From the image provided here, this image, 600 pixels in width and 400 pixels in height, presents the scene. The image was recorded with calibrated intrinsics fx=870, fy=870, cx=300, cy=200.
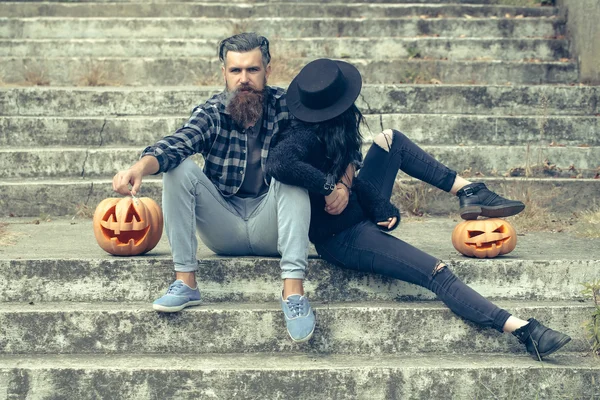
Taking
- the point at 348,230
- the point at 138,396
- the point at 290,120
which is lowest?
the point at 138,396

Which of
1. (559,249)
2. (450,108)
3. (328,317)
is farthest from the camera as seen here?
(450,108)

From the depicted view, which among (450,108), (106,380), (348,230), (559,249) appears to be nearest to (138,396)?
(106,380)

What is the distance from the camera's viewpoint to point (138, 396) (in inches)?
154

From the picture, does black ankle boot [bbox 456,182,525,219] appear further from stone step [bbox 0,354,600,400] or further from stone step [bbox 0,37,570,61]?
stone step [bbox 0,37,570,61]

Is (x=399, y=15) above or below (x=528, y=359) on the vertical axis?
above

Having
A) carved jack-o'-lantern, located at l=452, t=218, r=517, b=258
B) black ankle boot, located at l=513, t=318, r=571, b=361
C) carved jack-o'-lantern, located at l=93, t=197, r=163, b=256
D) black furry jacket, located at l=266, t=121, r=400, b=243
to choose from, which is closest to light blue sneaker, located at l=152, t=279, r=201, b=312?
carved jack-o'-lantern, located at l=93, t=197, r=163, b=256

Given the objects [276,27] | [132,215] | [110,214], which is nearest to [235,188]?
[132,215]

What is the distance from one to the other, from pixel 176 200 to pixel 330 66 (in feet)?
3.28

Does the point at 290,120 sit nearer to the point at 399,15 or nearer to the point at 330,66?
the point at 330,66

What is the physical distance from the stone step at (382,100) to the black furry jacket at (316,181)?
8.36 ft

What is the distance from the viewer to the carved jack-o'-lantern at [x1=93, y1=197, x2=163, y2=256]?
4387 mm

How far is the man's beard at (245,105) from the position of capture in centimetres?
436

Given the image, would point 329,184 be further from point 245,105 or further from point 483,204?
point 483,204

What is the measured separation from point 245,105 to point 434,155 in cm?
225
